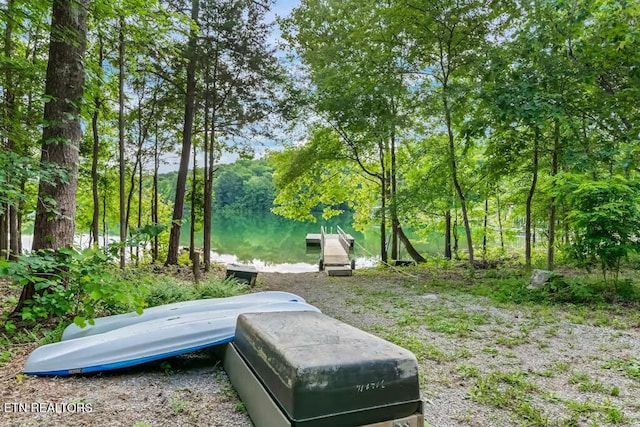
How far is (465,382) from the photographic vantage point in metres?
3.23

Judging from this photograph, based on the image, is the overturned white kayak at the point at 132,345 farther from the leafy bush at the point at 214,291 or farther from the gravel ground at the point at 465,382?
the leafy bush at the point at 214,291

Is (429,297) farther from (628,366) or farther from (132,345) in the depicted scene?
(132,345)

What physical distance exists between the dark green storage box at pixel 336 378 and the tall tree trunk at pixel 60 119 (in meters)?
3.07

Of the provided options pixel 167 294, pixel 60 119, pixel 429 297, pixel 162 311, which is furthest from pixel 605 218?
pixel 60 119

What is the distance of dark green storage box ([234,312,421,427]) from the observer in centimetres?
191

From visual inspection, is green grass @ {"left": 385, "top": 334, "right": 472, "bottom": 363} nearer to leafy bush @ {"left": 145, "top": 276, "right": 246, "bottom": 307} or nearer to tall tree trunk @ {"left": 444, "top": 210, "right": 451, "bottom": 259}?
leafy bush @ {"left": 145, "top": 276, "right": 246, "bottom": 307}

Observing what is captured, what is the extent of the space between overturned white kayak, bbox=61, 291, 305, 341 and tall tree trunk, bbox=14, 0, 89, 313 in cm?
100

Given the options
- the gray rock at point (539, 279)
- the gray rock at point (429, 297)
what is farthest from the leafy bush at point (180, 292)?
the gray rock at point (539, 279)

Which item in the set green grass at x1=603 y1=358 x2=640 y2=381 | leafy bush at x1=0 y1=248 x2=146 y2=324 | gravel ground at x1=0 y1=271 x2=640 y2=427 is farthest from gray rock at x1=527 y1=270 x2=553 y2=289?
leafy bush at x1=0 y1=248 x2=146 y2=324

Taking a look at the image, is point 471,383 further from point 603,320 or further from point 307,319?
point 603,320

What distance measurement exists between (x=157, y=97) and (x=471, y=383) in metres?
11.1

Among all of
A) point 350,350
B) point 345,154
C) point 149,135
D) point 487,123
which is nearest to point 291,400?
point 350,350

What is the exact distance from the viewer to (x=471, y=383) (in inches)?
126

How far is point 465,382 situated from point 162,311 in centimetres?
313
